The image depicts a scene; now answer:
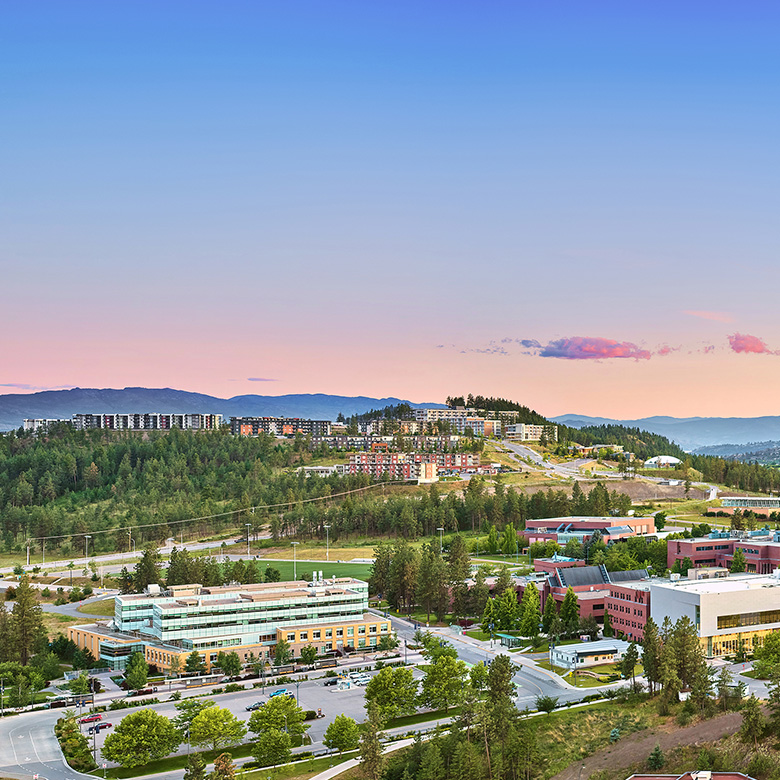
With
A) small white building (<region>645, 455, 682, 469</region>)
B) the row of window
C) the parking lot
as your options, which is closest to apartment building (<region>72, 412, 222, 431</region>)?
small white building (<region>645, 455, 682, 469</region>)

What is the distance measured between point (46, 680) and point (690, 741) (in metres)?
31.3

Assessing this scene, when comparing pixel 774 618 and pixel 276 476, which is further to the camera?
pixel 276 476

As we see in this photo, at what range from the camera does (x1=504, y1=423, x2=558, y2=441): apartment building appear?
14962 centimetres

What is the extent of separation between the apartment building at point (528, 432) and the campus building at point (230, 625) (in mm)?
97888

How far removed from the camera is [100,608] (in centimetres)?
6412

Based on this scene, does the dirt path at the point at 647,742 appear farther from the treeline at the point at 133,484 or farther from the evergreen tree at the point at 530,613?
the treeline at the point at 133,484

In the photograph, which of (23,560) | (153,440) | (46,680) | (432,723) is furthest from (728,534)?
(153,440)

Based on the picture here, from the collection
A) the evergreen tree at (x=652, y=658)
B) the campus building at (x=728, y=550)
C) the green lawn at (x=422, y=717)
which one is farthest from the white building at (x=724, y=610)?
the green lawn at (x=422, y=717)

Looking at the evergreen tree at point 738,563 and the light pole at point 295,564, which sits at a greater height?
the evergreen tree at point 738,563

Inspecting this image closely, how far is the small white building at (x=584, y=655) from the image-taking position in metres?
45.9

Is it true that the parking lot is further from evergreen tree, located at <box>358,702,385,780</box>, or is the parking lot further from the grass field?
the grass field

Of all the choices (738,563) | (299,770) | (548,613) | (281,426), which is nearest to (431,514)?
(738,563)

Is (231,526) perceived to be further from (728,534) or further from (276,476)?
(728,534)

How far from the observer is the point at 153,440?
135 metres
